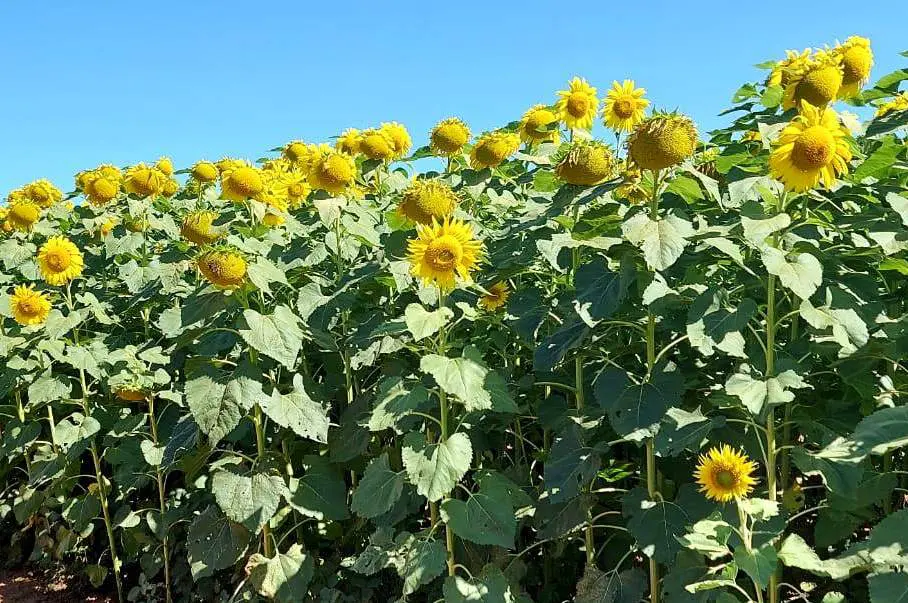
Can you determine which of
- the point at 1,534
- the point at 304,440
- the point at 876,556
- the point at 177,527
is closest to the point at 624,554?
the point at 876,556

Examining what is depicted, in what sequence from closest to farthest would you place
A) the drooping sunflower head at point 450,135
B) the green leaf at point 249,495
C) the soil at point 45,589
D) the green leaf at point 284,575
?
the green leaf at point 249,495, the green leaf at point 284,575, the drooping sunflower head at point 450,135, the soil at point 45,589

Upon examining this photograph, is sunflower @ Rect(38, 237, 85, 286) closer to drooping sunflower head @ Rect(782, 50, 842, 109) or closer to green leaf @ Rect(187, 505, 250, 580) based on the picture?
green leaf @ Rect(187, 505, 250, 580)

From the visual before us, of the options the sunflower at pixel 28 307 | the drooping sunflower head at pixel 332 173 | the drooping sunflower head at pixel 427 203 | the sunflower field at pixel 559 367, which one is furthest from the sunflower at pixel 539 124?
the sunflower at pixel 28 307

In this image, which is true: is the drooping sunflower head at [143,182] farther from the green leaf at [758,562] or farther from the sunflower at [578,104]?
the green leaf at [758,562]

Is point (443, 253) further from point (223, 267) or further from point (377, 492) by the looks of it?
point (377, 492)

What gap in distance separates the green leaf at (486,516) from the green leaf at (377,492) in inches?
8.5

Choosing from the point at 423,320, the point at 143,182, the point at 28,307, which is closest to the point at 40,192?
the point at 143,182

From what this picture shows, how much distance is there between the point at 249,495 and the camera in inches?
142

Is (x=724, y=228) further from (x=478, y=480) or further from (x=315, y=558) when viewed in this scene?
(x=315, y=558)

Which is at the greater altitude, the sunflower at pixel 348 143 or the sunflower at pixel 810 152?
the sunflower at pixel 348 143

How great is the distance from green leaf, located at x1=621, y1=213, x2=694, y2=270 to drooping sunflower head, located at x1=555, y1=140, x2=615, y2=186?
11.5 inches

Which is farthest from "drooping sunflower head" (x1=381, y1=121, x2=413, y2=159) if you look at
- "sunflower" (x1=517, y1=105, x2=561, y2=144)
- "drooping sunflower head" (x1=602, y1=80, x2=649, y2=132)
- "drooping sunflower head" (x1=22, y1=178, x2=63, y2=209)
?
"drooping sunflower head" (x1=22, y1=178, x2=63, y2=209)

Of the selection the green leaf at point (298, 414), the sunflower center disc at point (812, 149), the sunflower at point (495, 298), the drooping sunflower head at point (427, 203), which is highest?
the drooping sunflower head at point (427, 203)

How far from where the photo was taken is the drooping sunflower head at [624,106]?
4.21 m
